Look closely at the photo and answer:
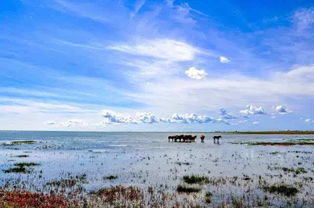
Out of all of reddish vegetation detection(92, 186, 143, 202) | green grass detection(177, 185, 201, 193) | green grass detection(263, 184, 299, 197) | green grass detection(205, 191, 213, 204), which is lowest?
reddish vegetation detection(92, 186, 143, 202)

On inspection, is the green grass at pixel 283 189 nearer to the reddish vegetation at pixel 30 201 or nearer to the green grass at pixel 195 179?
the green grass at pixel 195 179

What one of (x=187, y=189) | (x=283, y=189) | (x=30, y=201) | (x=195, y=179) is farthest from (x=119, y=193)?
(x=283, y=189)

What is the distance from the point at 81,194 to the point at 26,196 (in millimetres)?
3836

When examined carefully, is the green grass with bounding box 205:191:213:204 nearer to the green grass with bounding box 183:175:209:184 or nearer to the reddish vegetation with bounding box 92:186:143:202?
the reddish vegetation with bounding box 92:186:143:202

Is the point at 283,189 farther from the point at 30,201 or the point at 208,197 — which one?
the point at 30,201

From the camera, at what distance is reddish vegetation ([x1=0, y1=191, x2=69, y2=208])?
1790 centimetres

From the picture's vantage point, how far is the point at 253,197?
70.9 ft

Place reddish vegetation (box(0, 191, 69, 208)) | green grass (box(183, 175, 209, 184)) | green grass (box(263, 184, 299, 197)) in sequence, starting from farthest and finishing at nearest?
green grass (box(183, 175, 209, 184)) < green grass (box(263, 184, 299, 197)) < reddish vegetation (box(0, 191, 69, 208))

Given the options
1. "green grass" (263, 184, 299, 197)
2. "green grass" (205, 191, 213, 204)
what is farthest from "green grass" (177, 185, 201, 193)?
"green grass" (263, 184, 299, 197)

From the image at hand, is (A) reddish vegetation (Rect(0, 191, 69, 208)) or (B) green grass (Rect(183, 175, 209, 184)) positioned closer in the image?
(A) reddish vegetation (Rect(0, 191, 69, 208))

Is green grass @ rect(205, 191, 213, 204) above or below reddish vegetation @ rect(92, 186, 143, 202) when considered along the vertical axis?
above

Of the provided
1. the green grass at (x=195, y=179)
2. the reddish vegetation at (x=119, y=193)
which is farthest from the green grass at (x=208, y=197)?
the green grass at (x=195, y=179)

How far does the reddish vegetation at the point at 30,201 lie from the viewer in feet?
58.7

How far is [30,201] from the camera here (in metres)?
19.2
